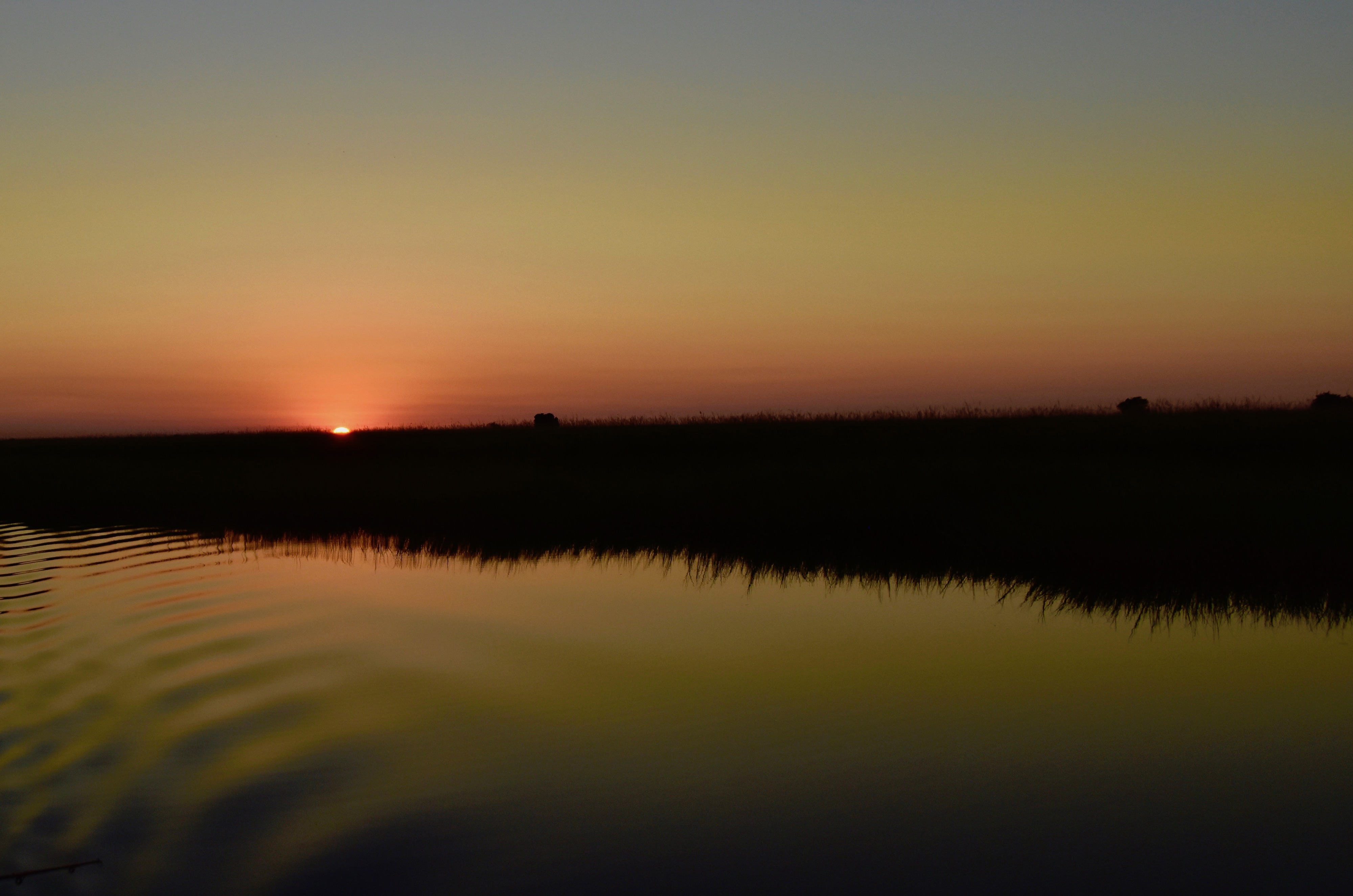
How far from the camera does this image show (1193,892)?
15.5ft

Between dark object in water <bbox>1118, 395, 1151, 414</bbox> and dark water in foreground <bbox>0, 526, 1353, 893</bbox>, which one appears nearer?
dark water in foreground <bbox>0, 526, 1353, 893</bbox>

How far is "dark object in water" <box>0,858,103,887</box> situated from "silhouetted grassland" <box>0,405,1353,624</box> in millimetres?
9858

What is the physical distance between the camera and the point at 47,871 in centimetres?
452

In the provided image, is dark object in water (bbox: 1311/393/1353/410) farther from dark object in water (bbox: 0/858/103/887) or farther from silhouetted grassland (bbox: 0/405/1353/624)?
dark object in water (bbox: 0/858/103/887)

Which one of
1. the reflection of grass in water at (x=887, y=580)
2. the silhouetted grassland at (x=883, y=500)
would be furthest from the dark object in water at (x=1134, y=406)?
the reflection of grass in water at (x=887, y=580)

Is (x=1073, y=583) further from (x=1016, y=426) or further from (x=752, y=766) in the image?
(x=1016, y=426)

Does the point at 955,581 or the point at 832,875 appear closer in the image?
the point at 832,875

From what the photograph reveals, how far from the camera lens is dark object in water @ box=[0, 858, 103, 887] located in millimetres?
4402

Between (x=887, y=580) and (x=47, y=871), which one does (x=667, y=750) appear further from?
(x=887, y=580)

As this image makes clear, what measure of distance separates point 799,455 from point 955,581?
16.8m

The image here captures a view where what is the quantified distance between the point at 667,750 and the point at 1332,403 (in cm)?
4118

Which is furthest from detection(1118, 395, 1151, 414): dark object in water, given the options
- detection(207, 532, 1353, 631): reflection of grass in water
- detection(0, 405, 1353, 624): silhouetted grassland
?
detection(207, 532, 1353, 631): reflection of grass in water

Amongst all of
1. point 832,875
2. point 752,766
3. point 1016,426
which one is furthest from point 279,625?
point 1016,426

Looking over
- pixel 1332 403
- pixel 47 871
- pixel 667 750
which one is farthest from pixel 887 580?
pixel 1332 403
